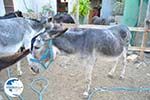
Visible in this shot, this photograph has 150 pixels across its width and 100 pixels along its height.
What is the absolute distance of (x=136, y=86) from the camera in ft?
12.1

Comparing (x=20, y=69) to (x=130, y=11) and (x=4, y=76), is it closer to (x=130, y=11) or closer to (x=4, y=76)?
(x=4, y=76)

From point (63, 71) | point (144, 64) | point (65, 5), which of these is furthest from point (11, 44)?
point (65, 5)

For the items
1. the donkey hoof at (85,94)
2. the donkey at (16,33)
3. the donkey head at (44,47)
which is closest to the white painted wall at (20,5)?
the donkey at (16,33)

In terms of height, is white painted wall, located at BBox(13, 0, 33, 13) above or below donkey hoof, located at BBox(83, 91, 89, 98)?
above

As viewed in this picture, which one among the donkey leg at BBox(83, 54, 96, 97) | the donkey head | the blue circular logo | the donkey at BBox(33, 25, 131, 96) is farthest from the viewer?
the donkey leg at BBox(83, 54, 96, 97)

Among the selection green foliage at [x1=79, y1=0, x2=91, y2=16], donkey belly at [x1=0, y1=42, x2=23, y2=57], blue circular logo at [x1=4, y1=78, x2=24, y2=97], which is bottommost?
blue circular logo at [x1=4, y1=78, x2=24, y2=97]

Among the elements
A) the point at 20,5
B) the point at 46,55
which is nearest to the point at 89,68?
the point at 46,55

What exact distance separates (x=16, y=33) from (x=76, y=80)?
1337 millimetres

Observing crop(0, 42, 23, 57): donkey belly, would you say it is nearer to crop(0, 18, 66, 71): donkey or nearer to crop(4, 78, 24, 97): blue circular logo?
crop(0, 18, 66, 71): donkey

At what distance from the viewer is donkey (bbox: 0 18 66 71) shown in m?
3.33

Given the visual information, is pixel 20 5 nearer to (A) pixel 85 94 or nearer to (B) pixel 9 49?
(B) pixel 9 49

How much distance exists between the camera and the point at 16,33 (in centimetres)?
347

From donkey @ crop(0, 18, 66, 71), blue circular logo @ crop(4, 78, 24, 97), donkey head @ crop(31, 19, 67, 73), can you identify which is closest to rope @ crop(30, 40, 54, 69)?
donkey head @ crop(31, 19, 67, 73)

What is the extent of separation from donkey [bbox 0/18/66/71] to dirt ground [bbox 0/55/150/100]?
634mm
